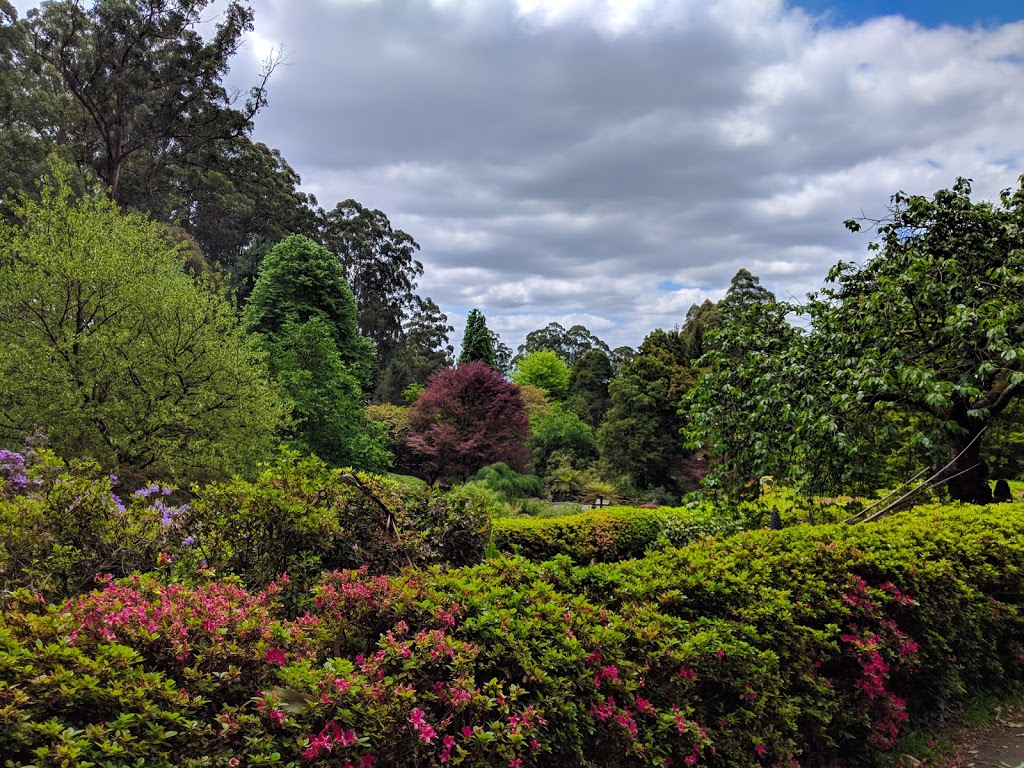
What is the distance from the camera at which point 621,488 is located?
66.1ft

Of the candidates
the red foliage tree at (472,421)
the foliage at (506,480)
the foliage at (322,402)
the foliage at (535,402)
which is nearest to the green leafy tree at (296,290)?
the red foliage tree at (472,421)

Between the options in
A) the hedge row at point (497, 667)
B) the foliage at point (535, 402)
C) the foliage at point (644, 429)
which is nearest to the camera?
the hedge row at point (497, 667)

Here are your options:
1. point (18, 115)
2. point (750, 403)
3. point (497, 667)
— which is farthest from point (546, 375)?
point (497, 667)

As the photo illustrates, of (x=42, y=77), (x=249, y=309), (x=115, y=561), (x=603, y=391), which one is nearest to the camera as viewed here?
(x=115, y=561)

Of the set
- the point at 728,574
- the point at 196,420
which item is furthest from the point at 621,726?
the point at 196,420

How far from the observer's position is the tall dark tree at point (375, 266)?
4281 centimetres

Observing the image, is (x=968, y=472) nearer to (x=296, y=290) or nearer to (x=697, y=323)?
(x=296, y=290)

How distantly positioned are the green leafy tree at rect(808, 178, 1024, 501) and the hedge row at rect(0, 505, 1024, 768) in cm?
271

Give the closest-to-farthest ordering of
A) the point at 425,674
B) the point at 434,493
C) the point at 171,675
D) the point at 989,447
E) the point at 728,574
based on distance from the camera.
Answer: the point at 171,675 < the point at 425,674 < the point at 728,574 < the point at 434,493 < the point at 989,447

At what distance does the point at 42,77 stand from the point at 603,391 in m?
29.8

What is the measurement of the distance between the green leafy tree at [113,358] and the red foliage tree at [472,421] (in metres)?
9.34

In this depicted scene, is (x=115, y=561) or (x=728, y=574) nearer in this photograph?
(x=115, y=561)

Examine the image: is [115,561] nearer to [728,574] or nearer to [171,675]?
[171,675]

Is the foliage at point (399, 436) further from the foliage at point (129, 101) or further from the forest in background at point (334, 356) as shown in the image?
the foliage at point (129, 101)
